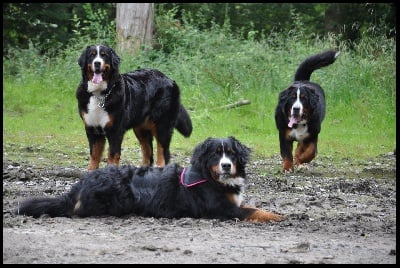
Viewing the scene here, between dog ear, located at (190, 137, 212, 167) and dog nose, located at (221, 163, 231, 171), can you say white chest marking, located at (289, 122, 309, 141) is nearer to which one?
dog ear, located at (190, 137, 212, 167)

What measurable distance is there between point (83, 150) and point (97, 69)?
3.69m

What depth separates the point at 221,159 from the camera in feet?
27.3

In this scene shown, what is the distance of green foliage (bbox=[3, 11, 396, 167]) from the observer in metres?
16.4

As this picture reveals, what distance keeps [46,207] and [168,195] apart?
1.18 meters

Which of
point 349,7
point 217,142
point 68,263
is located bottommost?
point 68,263

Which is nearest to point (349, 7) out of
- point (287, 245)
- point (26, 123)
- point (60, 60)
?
point (60, 60)

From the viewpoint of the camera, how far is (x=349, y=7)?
1146 inches

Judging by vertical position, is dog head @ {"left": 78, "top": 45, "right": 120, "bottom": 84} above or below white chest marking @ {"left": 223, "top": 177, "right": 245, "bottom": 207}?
above

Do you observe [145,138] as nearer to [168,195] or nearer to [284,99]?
[284,99]

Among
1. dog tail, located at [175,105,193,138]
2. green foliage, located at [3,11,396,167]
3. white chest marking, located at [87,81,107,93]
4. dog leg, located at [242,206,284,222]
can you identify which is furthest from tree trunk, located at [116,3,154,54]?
dog leg, located at [242,206,284,222]

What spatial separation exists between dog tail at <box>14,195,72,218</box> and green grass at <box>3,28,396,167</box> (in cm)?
614

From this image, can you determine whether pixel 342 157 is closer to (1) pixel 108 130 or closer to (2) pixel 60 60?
Answer: (1) pixel 108 130

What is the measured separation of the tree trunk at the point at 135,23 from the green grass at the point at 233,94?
542 mm

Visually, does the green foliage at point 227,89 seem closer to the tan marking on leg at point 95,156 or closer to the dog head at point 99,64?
the tan marking on leg at point 95,156
